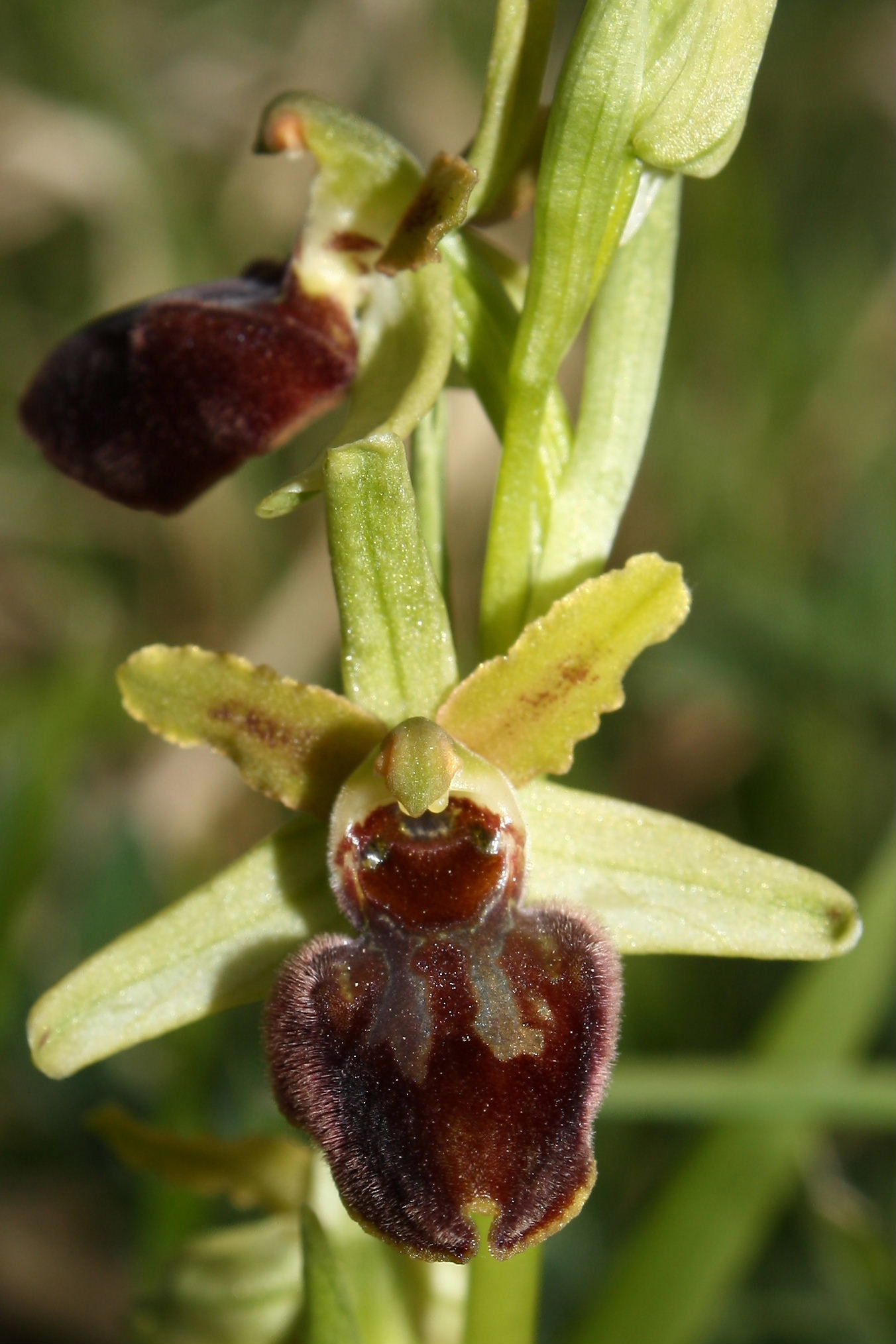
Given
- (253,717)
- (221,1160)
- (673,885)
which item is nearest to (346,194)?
(253,717)

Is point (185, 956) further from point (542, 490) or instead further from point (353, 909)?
point (542, 490)

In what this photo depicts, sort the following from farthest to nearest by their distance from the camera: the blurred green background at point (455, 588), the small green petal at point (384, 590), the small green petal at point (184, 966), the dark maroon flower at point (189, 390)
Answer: the blurred green background at point (455, 588) → the dark maroon flower at point (189, 390) → the small green petal at point (184, 966) → the small green petal at point (384, 590)

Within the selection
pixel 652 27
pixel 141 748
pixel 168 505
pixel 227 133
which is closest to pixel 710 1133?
pixel 168 505

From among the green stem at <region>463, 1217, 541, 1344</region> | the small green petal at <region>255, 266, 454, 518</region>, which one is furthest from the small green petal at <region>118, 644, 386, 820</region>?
the green stem at <region>463, 1217, 541, 1344</region>

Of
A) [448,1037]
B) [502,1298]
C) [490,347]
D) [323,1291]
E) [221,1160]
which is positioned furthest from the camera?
[221,1160]

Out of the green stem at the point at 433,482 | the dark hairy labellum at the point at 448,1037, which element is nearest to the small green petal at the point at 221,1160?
the dark hairy labellum at the point at 448,1037

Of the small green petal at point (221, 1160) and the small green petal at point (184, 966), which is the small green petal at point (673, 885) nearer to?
the small green petal at point (184, 966)

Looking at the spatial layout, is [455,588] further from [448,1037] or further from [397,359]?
[448,1037]
